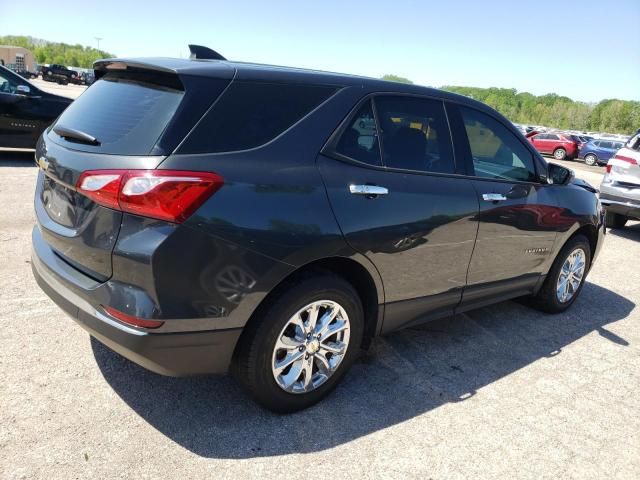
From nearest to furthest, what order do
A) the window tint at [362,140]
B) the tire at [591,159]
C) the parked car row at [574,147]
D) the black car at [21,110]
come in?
the window tint at [362,140]
the black car at [21,110]
the parked car row at [574,147]
the tire at [591,159]

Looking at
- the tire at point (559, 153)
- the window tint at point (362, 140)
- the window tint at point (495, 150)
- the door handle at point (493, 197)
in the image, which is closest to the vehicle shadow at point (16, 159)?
the window tint at point (362, 140)

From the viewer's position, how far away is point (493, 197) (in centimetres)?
364

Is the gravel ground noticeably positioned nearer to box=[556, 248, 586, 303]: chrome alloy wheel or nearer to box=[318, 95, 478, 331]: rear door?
box=[318, 95, 478, 331]: rear door

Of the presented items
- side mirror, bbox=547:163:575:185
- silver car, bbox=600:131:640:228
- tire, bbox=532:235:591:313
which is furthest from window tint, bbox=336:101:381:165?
silver car, bbox=600:131:640:228

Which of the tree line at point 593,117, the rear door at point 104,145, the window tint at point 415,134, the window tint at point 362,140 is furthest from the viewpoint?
the tree line at point 593,117

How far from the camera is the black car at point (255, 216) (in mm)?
2266

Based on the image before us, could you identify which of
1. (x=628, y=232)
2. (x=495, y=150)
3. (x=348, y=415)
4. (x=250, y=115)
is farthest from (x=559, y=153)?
(x=250, y=115)

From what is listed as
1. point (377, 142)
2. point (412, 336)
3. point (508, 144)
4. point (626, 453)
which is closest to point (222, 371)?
point (377, 142)

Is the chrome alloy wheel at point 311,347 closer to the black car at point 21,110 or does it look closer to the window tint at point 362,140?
the window tint at point 362,140

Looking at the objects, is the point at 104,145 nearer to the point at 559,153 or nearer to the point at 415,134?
the point at 415,134

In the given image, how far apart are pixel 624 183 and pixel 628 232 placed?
129 centimetres

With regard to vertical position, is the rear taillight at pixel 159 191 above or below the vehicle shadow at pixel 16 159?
above

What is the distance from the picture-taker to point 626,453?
9.48 ft

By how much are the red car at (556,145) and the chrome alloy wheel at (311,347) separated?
30.5 meters
